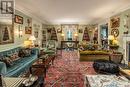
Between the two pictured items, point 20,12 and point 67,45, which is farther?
point 67,45

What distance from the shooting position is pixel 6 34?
6023 mm

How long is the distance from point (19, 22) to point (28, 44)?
4.89 ft

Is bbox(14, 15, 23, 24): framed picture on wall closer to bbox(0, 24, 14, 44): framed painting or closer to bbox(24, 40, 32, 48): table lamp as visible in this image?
bbox(0, 24, 14, 44): framed painting

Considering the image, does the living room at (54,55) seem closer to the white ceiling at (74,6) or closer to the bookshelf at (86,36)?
the white ceiling at (74,6)

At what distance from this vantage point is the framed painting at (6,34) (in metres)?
5.62

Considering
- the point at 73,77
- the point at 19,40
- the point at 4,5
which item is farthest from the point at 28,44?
Answer: the point at 73,77

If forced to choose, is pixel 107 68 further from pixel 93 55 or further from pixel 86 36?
pixel 86 36

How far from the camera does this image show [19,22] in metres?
7.49

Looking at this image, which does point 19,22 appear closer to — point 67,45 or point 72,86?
point 72,86

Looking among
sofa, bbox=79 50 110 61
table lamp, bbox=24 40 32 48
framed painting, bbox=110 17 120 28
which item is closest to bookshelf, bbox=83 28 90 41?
framed painting, bbox=110 17 120 28

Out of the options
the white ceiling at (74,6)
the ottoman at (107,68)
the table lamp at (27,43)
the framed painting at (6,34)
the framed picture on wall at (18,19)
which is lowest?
the ottoman at (107,68)

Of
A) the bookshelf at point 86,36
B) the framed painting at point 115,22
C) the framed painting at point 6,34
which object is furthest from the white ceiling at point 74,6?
the bookshelf at point 86,36

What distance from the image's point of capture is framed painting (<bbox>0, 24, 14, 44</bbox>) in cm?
562

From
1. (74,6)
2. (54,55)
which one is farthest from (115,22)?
(54,55)
